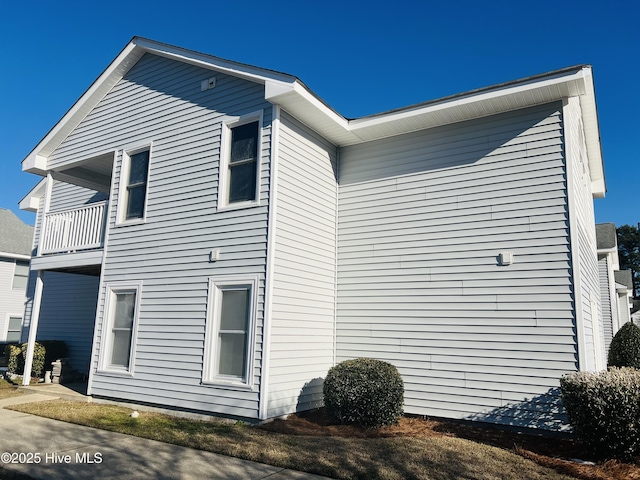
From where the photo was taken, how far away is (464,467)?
5.27 m

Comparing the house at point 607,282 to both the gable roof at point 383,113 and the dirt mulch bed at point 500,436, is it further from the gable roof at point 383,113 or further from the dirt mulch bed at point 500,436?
the dirt mulch bed at point 500,436

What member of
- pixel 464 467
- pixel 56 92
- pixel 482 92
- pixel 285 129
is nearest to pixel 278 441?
pixel 464 467

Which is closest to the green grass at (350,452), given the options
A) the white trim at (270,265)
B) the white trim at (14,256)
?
the white trim at (270,265)

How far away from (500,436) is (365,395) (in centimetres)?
211

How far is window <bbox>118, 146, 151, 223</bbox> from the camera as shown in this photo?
34.2 ft

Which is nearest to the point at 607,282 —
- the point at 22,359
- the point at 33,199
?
the point at 22,359

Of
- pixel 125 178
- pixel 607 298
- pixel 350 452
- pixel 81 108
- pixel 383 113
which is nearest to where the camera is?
pixel 350 452

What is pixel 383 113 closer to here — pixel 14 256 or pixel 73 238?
pixel 73 238

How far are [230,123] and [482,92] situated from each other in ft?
15.4

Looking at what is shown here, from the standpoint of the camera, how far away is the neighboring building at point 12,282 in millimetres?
22539

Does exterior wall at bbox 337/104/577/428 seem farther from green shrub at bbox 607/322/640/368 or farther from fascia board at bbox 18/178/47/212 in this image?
fascia board at bbox 18/178/47/212

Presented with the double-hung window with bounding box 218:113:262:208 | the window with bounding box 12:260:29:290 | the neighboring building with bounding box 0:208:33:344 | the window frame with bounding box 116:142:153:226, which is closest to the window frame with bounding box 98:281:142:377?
the window frame with bounding box 116:142:153:226

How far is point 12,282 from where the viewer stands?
23.2 meters

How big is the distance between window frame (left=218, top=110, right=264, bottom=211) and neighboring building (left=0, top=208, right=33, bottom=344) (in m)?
18.8
